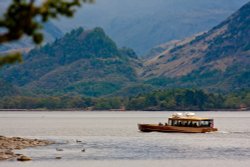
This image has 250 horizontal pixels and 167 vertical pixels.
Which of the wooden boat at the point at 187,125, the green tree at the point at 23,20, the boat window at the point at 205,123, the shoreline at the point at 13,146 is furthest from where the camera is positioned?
the boat window at the point at 205,123

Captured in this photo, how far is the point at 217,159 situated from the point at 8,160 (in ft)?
117

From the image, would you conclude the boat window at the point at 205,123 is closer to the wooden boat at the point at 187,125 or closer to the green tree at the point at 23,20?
the wooden boat at the point at 187,125

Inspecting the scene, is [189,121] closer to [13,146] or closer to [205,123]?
[205,123]


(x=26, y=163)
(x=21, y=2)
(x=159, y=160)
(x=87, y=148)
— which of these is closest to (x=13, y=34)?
(x=21, y=2)

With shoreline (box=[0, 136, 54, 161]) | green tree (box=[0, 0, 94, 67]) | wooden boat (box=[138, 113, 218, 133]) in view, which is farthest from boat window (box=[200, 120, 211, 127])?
green tree (box=[0, 0, 94, 67])

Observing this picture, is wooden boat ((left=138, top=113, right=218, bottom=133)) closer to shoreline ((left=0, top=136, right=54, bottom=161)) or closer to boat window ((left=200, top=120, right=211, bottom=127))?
boat window ((left=200, top=120, right=211, bottom=127))

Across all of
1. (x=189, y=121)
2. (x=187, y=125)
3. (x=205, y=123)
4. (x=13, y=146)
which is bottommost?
(x=13, y=146)

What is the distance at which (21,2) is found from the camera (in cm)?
2255

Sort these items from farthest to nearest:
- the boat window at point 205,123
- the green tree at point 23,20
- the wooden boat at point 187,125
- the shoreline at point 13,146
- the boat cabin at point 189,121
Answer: the boat window at point 205,123 → the wooden boat at point 187,125 → the boat cabin at point 189,121 → the shoreline at point 13,146 → the green tree at point 23,20

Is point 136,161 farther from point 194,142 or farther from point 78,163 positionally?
point 194,142

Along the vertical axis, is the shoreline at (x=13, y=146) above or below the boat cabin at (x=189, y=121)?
below

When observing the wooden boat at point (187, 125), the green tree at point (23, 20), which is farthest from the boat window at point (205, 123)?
the green tree at point (23, 20)

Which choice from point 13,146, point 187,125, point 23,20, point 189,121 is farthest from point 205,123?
point 23,20

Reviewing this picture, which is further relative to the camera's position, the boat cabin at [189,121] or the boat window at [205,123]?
the boat window at [205,123]
